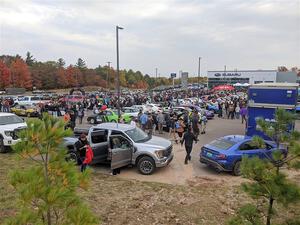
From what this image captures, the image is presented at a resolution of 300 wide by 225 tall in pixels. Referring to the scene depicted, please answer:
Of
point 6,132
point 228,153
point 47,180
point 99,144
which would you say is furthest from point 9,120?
point 47,180

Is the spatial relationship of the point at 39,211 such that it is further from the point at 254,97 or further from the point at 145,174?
the point at 254,97

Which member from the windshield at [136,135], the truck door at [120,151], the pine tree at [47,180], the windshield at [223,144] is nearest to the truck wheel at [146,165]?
the truck door at [120,151]

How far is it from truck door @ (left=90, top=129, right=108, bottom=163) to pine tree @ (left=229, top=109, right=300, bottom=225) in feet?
25.7

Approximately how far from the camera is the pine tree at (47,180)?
272 cm

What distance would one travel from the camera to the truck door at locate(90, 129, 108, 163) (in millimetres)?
11383

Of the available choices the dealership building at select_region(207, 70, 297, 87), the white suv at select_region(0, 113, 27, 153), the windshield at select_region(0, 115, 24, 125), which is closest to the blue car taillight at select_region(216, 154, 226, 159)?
the white suv at select_region(0, 113, 27, 153)

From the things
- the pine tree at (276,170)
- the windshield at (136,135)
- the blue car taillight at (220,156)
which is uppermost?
the pine tree at (276,170)

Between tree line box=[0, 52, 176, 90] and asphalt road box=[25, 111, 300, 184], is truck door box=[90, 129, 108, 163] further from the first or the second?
tree line box=[0, 52, 176, 90]

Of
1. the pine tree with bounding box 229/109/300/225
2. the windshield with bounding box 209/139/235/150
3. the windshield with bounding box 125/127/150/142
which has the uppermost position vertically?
the pine tree with bounding box 229/109/300/225

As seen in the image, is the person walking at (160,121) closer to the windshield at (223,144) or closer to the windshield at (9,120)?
the windshield at (223,144)

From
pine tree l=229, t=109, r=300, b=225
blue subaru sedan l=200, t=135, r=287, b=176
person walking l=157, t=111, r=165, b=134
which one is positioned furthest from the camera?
person walking l=157, t=111, r=165, b=134

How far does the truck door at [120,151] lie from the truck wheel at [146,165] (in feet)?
1.47

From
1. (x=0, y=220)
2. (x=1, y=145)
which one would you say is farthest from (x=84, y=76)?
(x=0, y=220)

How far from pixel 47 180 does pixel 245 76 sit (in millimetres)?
96914
